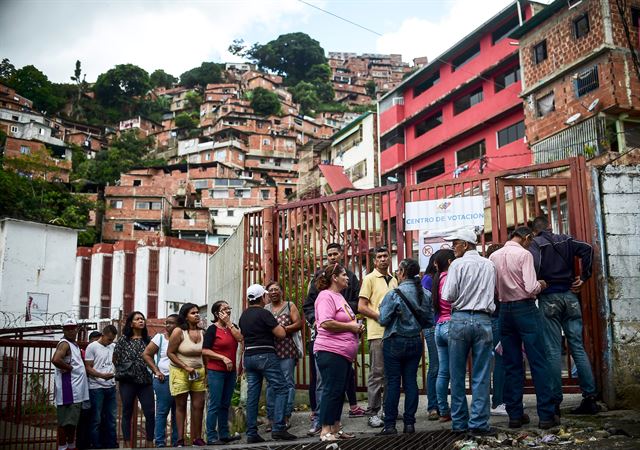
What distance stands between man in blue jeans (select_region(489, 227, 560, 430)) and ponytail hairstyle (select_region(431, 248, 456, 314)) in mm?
→ 587

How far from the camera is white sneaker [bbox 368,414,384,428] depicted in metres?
6.69

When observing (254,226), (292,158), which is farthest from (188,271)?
(254,226)

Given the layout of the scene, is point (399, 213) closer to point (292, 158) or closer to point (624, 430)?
point (624, 430)

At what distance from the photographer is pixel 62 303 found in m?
28.7

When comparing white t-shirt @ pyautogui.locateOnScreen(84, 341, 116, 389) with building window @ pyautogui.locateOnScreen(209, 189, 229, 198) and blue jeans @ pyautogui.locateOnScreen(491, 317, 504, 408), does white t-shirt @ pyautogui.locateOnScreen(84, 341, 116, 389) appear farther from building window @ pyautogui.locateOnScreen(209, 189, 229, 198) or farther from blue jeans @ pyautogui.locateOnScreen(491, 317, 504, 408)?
building window @ pyautogui.locateOnScreen(209, 189, 229, 198)

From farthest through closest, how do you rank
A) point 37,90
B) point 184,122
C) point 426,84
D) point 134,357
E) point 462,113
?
point 184,122
point 37,90
point 426,84
point 462,113
point 134,357

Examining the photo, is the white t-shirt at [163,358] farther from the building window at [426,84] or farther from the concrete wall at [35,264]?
the building window at [426,84]

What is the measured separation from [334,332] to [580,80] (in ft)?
71.9

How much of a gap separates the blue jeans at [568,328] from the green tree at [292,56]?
339ft

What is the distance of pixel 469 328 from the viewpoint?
5.76 metres

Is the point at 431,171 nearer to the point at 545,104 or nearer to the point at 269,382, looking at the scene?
the point at 545,104

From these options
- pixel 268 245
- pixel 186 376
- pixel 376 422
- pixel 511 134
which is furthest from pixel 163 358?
pixel 511 134

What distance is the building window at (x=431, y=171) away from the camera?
→ 35312 mm

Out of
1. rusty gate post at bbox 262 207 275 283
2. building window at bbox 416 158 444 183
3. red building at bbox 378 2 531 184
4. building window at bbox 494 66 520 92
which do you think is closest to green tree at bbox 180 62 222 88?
red building at bbox 378 2 531 184
